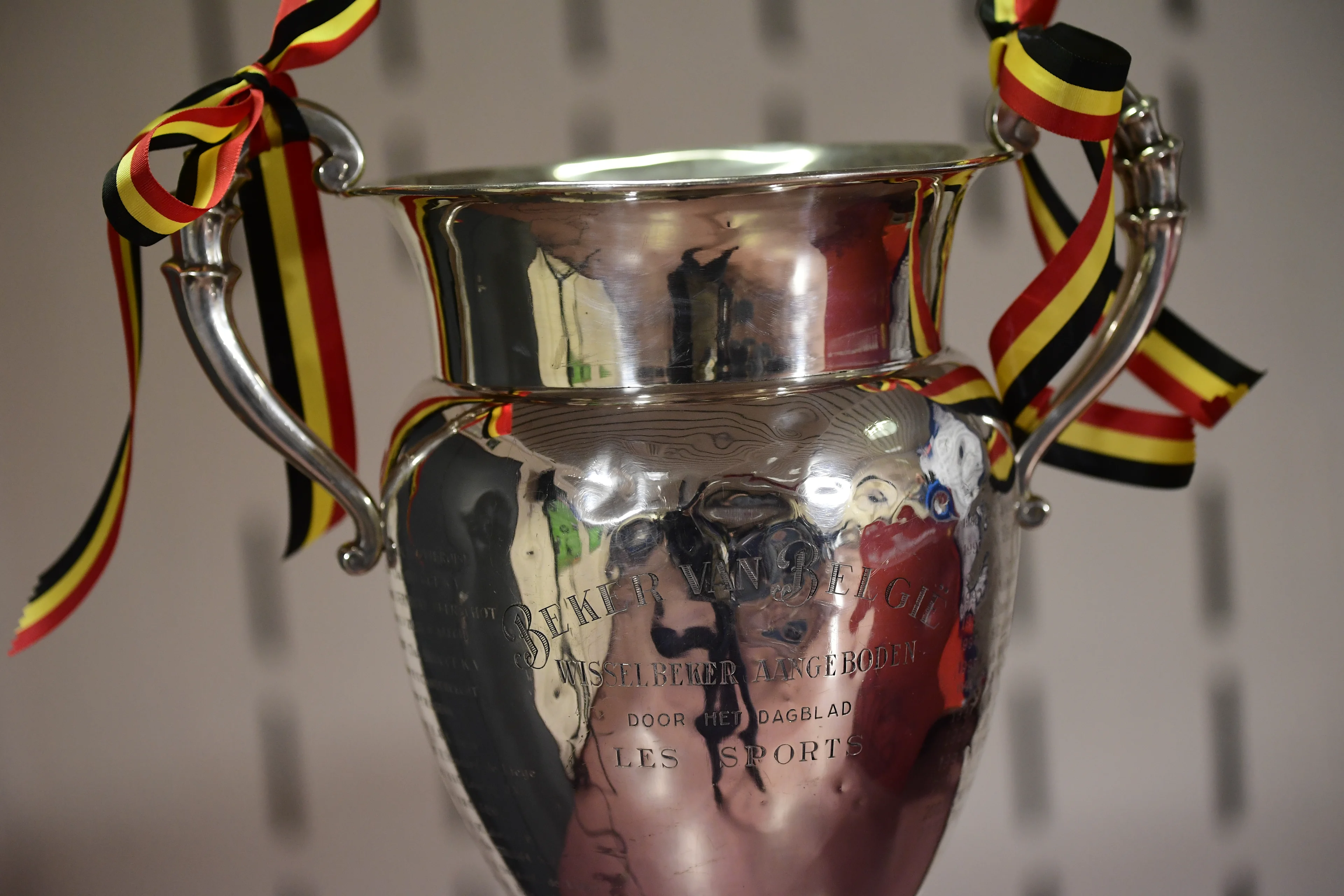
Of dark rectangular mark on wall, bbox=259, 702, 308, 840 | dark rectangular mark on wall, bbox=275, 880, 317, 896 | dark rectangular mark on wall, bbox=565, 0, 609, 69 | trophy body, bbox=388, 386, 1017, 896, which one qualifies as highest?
dark rectangular mark on wall, bbox=565, 0, 609, 69

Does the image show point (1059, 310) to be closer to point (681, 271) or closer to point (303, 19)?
point (681, 271)

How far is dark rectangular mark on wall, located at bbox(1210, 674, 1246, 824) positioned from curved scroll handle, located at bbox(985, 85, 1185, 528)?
49 cm

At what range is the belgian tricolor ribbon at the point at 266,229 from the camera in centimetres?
45

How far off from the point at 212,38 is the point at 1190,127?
65 centimetres

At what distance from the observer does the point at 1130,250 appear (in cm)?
52

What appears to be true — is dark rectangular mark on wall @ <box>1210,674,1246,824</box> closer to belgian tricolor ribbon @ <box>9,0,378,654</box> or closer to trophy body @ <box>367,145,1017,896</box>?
trophy body @ <box>367,145,1017,896</box>

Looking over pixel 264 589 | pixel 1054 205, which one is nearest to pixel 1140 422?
pixel 1054 205

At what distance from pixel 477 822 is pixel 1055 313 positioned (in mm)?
325

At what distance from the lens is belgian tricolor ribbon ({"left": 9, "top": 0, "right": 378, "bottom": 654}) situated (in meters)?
0.45

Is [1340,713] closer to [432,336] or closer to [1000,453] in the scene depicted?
[1000,453]

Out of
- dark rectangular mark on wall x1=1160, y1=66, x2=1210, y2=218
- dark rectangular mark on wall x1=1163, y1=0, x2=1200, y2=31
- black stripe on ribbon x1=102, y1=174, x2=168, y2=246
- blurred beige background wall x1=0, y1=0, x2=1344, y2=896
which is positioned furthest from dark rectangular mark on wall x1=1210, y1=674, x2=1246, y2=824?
black stripe on ribbon x1=102, y1=174, x2=168, y2=246

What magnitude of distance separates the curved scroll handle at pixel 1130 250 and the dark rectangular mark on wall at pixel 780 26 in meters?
0.34

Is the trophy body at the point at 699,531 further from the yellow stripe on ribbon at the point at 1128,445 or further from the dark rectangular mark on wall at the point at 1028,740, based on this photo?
the dark rectangular mark on wall at the point at 1028,740

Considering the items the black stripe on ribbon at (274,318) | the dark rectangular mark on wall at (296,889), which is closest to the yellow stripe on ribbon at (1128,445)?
the black stripe on ribbon at (274,318)
